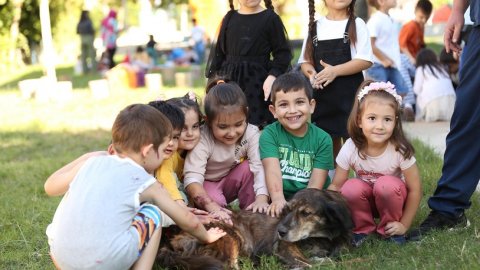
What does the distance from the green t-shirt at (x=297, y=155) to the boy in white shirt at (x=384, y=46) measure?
14.7 ft

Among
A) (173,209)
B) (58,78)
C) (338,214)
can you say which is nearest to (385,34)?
(338,214)

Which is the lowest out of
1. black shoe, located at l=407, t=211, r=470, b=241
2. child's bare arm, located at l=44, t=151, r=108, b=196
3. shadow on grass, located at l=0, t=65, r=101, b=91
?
shadow on grass, located at l=0, t=65, r=101, b=91

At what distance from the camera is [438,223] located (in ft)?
15.0

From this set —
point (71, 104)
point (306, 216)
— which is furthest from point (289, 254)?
point (71, 104)

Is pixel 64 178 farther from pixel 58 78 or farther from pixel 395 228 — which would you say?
pixel 58 78

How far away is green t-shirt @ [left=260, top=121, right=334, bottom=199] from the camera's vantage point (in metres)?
4.82

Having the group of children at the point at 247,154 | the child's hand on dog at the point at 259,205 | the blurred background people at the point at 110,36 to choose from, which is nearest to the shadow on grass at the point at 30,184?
the group of children at the point at 247,154

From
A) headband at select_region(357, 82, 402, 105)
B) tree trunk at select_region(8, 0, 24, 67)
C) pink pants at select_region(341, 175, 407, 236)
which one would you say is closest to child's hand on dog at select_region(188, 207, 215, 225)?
pink pants at select_region(341, 175, 407, 236)

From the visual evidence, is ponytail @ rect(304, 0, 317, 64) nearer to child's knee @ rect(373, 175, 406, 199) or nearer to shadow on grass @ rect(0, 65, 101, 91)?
child's knee @ rect(373, 175, 406, 199)

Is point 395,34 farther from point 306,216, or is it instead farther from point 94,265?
point 94,265

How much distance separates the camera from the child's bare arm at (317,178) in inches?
187

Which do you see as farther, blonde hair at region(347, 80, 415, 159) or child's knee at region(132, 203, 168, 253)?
blonde hair at region(347, 80, 415, 159)

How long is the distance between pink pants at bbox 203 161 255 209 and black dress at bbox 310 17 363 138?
3.30ft

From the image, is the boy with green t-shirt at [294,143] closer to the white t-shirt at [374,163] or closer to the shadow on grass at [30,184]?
the white t-shirt at [374,163]
